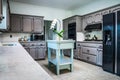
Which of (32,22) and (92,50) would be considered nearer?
→ (92,50)

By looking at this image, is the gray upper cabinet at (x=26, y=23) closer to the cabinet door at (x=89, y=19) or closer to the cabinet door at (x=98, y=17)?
the cabinet door at (x=89, y=19)

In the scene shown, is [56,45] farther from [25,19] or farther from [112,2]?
[112,2]

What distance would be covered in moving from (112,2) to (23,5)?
4301 millimetres

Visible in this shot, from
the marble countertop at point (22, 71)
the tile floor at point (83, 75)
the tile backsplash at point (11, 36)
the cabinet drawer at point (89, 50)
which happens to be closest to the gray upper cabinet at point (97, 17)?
the cabinet drawer at point (89, 50)

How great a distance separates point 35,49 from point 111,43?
3361mm

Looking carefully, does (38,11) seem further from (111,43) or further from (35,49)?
(111,43)

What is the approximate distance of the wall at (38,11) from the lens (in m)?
5.39

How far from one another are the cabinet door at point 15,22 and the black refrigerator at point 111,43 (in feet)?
12.4

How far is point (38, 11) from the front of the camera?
5922 mm

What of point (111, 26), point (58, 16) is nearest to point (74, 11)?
point (58, 16)

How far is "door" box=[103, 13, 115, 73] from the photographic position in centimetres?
327

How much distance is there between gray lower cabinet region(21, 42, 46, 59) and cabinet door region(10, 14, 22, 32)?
823mm

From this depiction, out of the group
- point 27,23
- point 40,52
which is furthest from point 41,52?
point 27,23

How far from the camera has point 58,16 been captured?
21.4 feet
